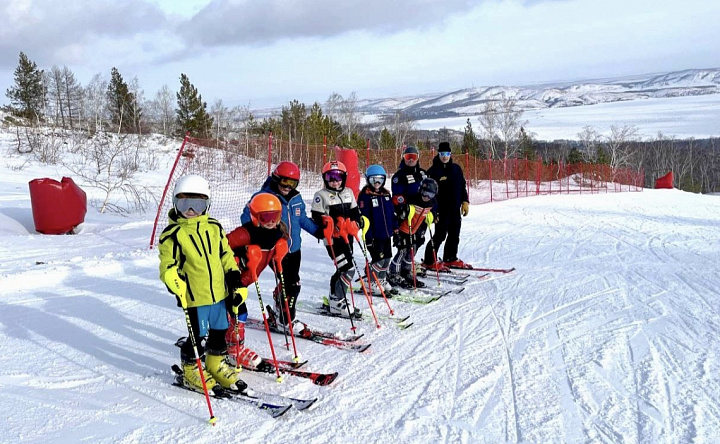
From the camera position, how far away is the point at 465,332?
5.20 metres

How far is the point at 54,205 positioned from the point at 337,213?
828 cm

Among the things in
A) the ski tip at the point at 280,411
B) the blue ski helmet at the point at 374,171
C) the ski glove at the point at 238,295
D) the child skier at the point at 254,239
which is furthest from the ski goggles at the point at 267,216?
the blue ski helmet at the point at 374,171

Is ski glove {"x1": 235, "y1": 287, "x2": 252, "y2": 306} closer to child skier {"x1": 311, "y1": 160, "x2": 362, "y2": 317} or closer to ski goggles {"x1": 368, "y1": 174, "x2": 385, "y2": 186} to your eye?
child skier {"x1": 311, "y1": 160, "x2": 362, "y2": 317}

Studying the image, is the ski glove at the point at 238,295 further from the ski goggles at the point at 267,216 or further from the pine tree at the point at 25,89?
the pine tree at the point at 25,89

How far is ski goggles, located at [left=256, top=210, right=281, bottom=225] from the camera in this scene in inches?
171

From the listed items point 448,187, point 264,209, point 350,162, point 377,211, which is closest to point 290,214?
point 264,209

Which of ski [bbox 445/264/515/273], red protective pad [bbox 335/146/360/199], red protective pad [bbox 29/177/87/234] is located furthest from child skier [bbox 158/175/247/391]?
red protective pad [bbox 335/146/360/199]

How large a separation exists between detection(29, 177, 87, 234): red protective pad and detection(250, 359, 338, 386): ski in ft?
29.0

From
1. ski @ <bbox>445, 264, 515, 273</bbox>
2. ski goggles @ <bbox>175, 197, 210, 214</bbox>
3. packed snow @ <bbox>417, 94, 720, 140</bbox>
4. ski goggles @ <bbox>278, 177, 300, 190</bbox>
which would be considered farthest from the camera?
packed snow @ <bbox>417, 94, 720, 140</bbox>

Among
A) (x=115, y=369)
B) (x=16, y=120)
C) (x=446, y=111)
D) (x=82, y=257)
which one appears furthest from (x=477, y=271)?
(x=446, y=111)

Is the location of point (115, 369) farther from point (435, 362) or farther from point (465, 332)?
point (465, 332)

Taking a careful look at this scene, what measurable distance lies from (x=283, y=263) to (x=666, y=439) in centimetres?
346

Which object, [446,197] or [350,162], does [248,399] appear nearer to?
[446,197]

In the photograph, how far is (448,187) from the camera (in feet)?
26.2
